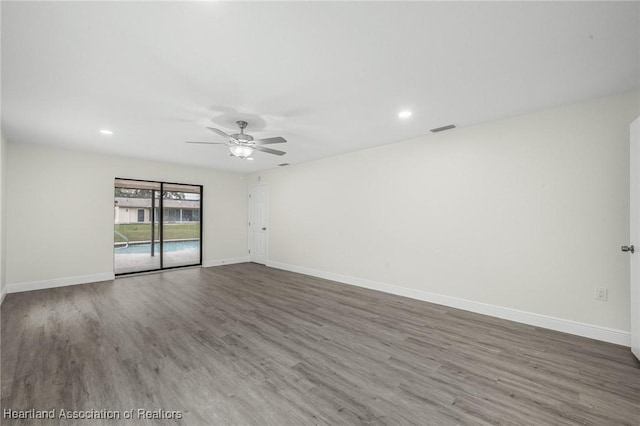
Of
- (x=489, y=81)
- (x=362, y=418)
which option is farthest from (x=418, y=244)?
(x=362, y=418)

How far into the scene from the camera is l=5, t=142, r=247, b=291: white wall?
14.8 ft

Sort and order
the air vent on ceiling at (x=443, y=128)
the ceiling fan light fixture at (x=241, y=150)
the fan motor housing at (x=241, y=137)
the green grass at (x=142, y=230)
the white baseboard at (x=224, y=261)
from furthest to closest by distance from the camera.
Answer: the white baseboard at (x=224, y=261)
the green grass at (x=142, y=230)
the air vent on ceiling at (x=443, y=128)
the ceiling fan light fixture at (x=241, y=150)
the fan motor housing at (x=241, y=137)

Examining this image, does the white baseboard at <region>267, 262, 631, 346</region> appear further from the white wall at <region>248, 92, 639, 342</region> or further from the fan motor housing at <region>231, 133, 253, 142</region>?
the fan motor housing at <region>231, 133, 253, 142</region>

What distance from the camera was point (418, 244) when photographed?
4.22 metres

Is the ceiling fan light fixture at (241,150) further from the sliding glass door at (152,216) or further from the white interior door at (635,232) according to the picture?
the white interior door at (635,232)

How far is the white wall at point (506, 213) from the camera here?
9.17 ft

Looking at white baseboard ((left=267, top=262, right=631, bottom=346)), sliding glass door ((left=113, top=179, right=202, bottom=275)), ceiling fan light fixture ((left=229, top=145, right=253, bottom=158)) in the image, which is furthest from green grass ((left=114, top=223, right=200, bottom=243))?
white baseboard ((left=267, top=262, right=631, bottom=346))

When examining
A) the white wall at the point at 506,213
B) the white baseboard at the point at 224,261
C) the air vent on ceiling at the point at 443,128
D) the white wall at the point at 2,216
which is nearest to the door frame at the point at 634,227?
the white wall at the point at 506,213

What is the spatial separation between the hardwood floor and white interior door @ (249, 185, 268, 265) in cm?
341

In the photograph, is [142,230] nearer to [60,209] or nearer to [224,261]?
[60,209]

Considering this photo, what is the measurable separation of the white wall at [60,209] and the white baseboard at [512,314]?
5.23 meters

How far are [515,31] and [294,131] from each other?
276 centimetres

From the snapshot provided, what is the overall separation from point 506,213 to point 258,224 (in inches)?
231

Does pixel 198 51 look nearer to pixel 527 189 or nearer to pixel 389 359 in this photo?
pixel 389 359
